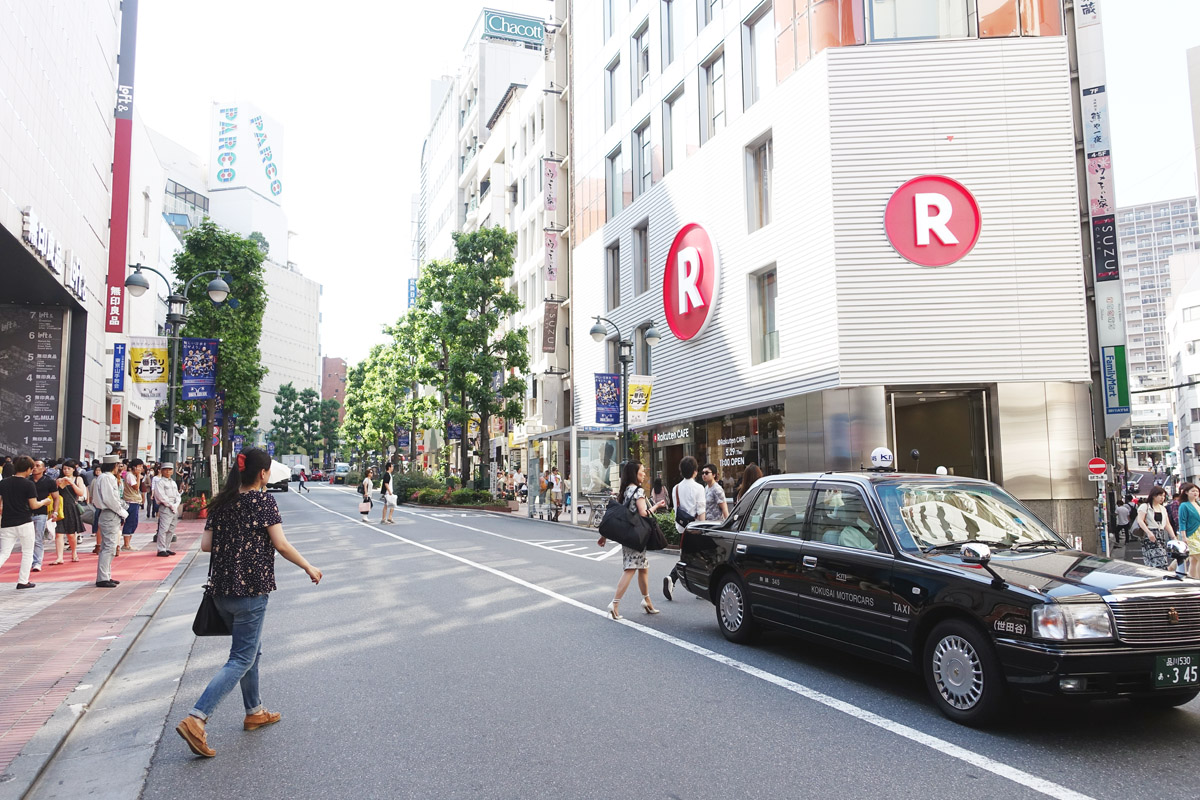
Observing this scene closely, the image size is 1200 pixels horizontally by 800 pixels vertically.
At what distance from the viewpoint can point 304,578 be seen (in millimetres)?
13461

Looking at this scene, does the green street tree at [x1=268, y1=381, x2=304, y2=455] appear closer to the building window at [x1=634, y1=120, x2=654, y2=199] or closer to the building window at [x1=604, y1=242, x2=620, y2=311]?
the building window at [x1=604, y1=242, x2=620, y2=311]

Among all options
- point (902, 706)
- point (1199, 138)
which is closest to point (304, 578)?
point (902, 706)

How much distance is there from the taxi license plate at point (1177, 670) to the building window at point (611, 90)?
106 ft

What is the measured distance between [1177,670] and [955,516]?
1.76 meters

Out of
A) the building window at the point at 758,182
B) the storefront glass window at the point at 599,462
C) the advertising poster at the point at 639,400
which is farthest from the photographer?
the storefront glass window at the point at 599,462

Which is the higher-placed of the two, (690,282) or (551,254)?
(551,254)

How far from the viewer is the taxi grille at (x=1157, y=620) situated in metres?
4.90

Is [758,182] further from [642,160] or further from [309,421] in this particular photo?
[309,421]

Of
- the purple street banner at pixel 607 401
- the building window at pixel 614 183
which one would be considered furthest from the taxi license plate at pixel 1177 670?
the building window at pixel 614 183

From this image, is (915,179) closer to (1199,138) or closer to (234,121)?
(1199,138)

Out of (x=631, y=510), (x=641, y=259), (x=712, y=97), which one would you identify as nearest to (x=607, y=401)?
(x=641, y=259)

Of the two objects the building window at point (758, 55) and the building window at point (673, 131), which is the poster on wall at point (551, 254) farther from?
the building window at point (758, 55)

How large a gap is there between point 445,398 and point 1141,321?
347ft

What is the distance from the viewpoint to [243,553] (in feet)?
17.0
